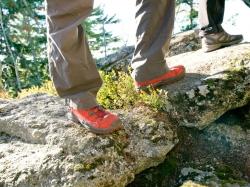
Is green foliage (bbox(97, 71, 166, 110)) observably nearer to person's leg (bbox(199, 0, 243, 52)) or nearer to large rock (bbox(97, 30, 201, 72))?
person's leg (bbox(199, 0, 243, 52))

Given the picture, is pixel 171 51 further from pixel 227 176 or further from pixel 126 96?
pixel 227 176

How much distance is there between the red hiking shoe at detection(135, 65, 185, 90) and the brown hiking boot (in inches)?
36.8

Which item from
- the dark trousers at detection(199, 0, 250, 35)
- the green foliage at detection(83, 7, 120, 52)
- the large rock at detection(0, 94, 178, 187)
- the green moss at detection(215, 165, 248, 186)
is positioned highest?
the dark trousers at detection(199, 0, 250, 35)

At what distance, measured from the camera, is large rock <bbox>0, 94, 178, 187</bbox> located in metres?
2.69

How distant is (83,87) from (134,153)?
612mm

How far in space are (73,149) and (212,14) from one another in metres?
2.51

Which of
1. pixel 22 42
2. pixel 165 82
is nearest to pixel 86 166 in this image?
pixel 165 82

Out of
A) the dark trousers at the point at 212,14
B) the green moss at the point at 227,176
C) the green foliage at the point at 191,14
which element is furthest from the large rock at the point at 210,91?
the green foliage at the point at 191,14

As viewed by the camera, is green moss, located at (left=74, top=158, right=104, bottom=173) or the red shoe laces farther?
the red shoe laces

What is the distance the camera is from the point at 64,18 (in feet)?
8.84

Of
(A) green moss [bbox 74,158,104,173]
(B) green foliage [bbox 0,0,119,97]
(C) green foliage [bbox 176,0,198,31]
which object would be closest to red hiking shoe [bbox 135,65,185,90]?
(A) green moss [bbox 74,158,104,173]

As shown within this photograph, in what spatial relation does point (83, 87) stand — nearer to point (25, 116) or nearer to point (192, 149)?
point (25, 116)

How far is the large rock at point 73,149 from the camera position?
2691 millimetres

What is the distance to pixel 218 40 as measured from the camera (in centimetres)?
452
